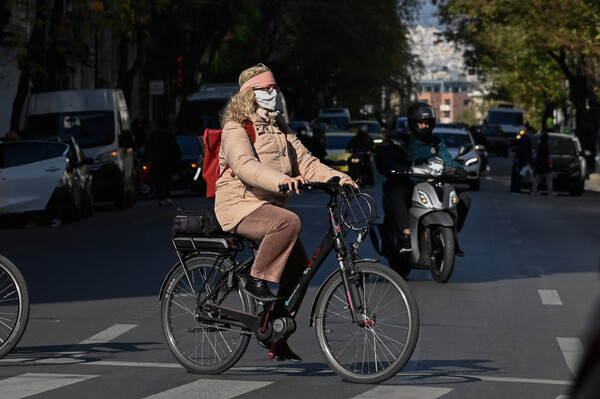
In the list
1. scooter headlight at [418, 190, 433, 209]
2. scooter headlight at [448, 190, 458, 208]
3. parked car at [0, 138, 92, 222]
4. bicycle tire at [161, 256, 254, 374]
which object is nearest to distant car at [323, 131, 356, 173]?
parked car at [0, 138, 92, 222]

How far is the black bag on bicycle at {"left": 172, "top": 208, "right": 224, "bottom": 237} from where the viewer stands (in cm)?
743

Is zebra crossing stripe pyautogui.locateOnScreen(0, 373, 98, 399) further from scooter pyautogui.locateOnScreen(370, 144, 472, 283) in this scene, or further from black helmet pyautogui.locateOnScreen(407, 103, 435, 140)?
black helmet pyautogui.locateOnScreen(407, 103, 435, 140)

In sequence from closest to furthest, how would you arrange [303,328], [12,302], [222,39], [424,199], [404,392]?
[404,392] < [12,302] < [303,328] < [424,199] < [222,39]

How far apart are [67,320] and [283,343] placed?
3.24 m

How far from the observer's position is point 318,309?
7.22 meters

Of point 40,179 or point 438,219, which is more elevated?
point 438,219

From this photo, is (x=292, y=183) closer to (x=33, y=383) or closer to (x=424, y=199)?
(x=33, y=383)

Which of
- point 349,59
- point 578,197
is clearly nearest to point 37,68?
point 578,197

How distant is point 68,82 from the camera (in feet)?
166

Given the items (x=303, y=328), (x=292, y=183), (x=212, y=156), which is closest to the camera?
(x=292, y=183)

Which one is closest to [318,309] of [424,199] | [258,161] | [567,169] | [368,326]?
[368,326]

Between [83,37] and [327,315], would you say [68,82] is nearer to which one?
[83,37]

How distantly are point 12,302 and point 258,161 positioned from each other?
70.8 inches

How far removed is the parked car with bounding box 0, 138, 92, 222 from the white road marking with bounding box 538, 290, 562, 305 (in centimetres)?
1071
